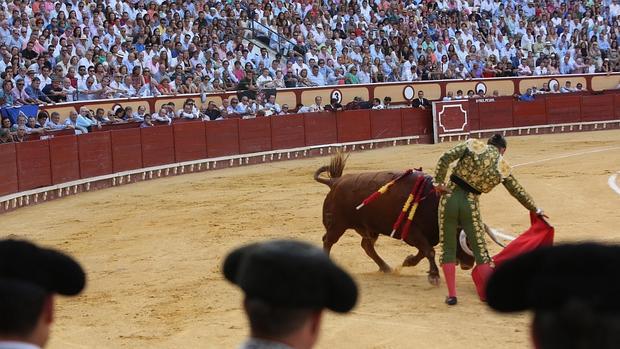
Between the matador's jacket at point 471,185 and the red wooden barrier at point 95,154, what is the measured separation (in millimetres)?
10085

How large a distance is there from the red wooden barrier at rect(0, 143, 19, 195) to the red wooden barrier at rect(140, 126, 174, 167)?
3.42 meters

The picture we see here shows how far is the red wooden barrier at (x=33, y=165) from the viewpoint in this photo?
1499cm

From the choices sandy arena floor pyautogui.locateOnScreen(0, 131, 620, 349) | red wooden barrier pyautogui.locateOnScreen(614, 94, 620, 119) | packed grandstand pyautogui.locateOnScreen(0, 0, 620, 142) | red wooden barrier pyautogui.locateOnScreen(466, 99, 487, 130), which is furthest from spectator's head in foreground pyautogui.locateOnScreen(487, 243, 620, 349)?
red wooden barrier pyautogui.locateOnScreen(614, 94, 620, 119)

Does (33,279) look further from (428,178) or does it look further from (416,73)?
(416,73)

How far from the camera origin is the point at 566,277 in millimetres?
1766

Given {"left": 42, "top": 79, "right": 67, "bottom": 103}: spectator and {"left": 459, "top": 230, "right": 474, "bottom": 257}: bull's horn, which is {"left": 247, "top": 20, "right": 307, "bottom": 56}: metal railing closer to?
{"left": 42, "top": 79, "right": 67, "bottom": 103}: spectator

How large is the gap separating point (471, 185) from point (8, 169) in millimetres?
9012

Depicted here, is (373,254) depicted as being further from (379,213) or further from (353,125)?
(353,125)

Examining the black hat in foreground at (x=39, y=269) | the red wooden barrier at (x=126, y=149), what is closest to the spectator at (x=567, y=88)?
the red wooden barrier at (x=126, y=149)

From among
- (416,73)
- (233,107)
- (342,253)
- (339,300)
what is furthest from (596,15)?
(339,300)

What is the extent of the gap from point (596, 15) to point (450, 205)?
24676mm

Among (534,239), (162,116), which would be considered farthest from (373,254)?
(162,116)

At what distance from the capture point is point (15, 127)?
15320mm

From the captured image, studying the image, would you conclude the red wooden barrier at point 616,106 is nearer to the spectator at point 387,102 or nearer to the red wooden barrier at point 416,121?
the red wooden barrier at point 416,121
